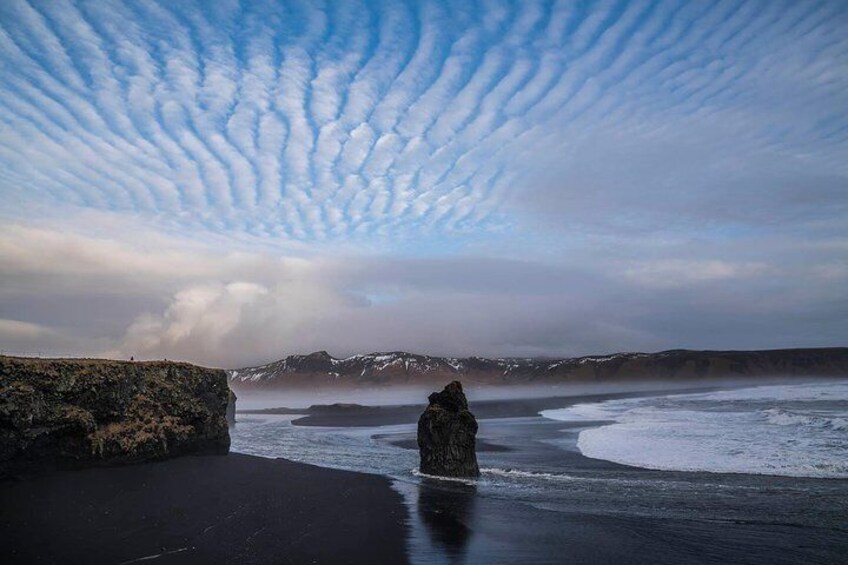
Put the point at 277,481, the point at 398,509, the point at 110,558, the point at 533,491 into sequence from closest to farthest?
1. the point at 110,558
2. the point at 398,509
3. the point at 533,491
4. the point at 277,481

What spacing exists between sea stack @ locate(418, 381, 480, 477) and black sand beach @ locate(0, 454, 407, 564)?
3519 millimetres

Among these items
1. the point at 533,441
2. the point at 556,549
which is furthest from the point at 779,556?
the point at 533,441

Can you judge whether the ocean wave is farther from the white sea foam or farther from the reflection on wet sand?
the reflection on wet sand

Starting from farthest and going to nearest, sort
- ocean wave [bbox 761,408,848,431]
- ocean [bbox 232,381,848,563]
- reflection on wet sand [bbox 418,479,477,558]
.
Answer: ocean wave [bbox 761,408,848,431], reflection on wet sand [bbox 418,479,477,558], ocean [bbox 232,381,848,563]

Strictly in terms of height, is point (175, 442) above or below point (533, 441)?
above

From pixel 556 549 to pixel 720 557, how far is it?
3418mm

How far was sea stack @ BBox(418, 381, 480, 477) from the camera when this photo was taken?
2344 cm

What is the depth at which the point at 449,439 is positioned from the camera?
24.0 metres

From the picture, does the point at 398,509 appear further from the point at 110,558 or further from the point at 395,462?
the point at 395,462

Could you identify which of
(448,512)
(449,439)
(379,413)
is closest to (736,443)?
(449,439)

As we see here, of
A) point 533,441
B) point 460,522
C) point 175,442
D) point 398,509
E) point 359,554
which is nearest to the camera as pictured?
point 359,554

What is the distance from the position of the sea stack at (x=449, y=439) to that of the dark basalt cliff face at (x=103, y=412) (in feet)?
33.0

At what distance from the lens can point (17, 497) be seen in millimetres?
15484

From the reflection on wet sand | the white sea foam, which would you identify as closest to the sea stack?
the reflection on wet sand
